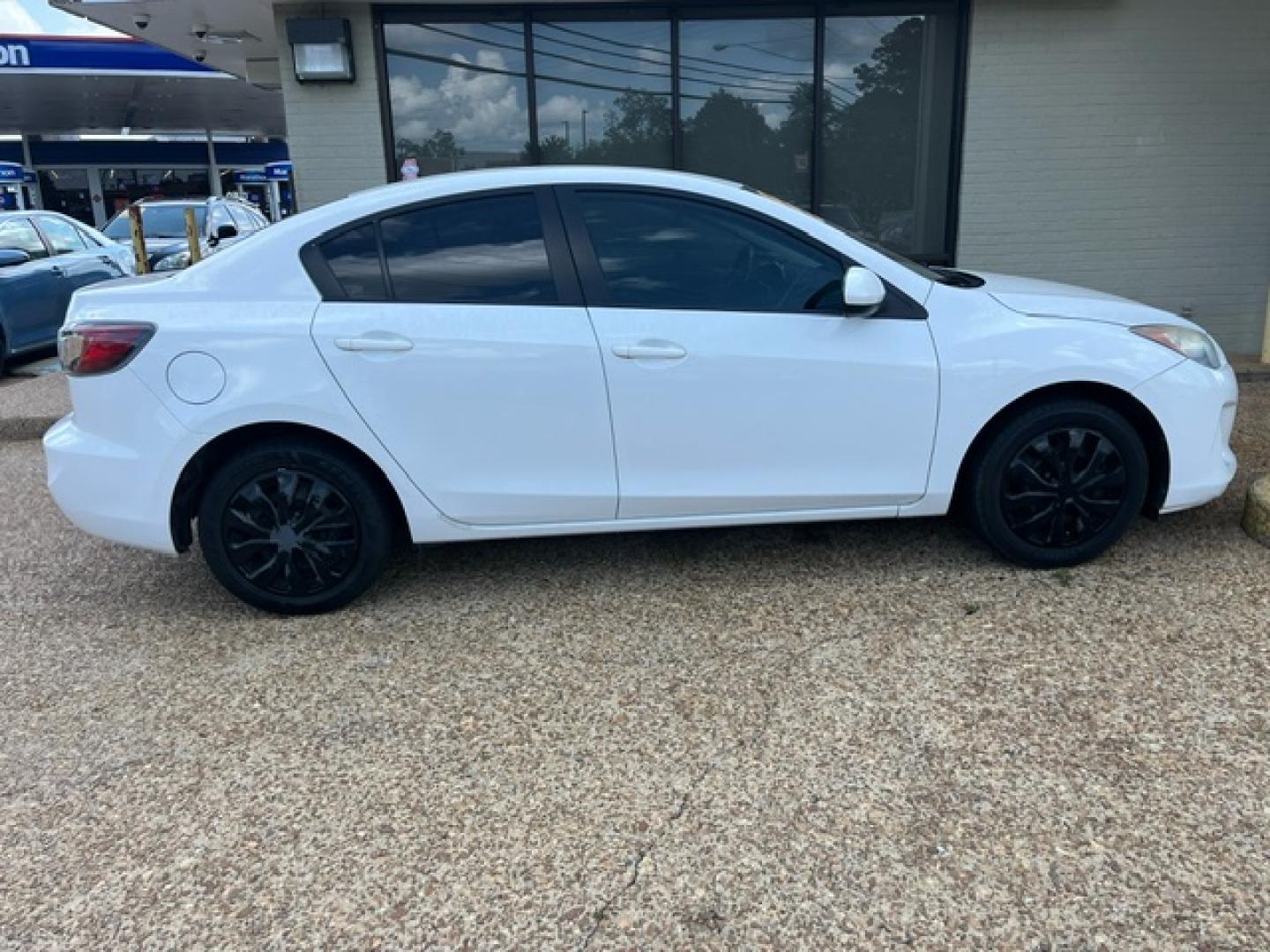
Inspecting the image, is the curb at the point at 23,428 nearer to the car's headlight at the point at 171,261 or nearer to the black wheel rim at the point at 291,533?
the black wheel rim at the point at 291,533

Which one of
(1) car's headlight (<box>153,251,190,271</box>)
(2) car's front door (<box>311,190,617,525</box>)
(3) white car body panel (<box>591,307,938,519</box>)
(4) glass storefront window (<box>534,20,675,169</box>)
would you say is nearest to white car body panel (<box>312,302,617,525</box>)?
(2) car's front door (<box>311,190,617,525</box>)

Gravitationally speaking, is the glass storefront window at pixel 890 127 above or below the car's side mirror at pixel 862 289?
above

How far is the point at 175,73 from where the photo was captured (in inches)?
862

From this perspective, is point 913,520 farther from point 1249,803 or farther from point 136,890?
point 136,890

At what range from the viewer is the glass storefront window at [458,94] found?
7605 mm

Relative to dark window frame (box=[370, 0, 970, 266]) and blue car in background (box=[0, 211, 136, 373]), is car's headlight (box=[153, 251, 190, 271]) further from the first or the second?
dark window frame (box=[370, 0, 970, 266])

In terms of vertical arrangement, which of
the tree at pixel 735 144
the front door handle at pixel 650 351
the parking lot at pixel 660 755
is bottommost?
the parking lot at pixel 660 755

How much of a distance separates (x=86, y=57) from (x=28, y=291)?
51.0 feet

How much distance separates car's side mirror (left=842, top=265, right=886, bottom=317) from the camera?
357 centimetres

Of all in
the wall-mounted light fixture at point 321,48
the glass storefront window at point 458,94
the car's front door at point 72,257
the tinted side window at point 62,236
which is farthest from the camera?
the tinted side window at point 62,236

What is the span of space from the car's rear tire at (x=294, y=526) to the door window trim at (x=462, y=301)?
0.60m

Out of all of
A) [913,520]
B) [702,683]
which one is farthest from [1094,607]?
[702,683]

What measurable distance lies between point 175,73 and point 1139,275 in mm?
21222

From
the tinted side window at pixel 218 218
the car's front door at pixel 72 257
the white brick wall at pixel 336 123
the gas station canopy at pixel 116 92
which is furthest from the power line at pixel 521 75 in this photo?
the gas station canopy at pixel 116 92
